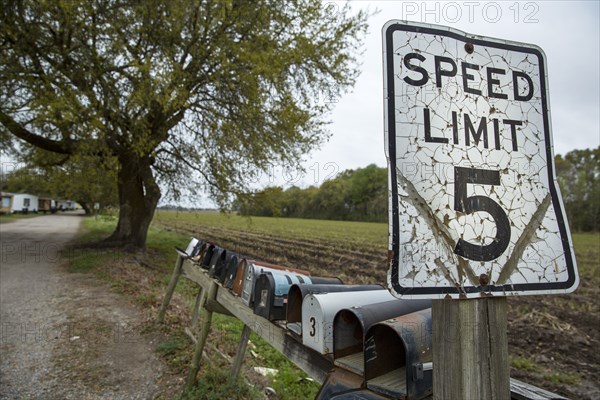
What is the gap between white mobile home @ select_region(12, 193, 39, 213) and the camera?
44.3 m

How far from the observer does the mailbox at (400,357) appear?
1.32 meters

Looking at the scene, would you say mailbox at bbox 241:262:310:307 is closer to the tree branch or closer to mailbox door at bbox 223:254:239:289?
mailbox door at bbox 223:254:239:289

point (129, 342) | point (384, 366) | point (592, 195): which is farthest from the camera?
point (592, 195)

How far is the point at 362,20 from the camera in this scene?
39.5ft

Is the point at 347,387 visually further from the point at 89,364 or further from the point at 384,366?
the point at 89,364

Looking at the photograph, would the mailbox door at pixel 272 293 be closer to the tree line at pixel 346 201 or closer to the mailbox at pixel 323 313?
the mailbox at pixel 323 313

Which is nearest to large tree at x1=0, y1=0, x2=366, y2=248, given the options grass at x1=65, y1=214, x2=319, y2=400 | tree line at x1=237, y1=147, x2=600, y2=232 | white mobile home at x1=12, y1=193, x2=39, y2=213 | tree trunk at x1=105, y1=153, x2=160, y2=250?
tree trunk at x1=105, y1=153, x2=160, y2=250

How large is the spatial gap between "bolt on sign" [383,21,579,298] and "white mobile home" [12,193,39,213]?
180 ft

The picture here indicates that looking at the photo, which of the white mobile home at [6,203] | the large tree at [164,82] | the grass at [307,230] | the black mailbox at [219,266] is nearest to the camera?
the black mailbox at [219,266]

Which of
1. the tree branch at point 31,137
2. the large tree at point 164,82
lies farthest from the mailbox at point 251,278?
the tree branch at point 31,137

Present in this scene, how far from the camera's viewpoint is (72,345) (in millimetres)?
4438

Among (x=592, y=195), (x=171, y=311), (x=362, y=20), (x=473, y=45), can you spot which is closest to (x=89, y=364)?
(x=171, y=311)

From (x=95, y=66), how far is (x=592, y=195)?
212 feet

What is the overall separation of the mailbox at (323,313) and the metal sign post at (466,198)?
3.00 feet
